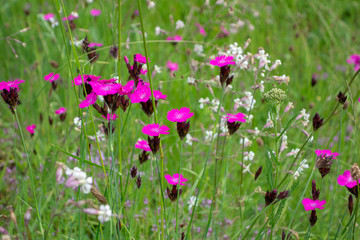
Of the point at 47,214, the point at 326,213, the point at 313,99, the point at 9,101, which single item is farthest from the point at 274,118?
the point at 313,99

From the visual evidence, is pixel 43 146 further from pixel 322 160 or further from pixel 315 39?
pixel 315 39

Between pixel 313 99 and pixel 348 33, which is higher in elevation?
pixel 348 33

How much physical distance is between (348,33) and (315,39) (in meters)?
0.26

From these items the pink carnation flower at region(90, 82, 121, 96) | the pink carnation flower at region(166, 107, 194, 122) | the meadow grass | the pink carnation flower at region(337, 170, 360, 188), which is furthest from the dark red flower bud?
the pink carnation flower at region(90, 82, 121, 96)

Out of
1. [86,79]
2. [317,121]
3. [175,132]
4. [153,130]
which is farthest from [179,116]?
[175,132]

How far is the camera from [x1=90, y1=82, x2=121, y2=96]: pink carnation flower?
809 millimetres

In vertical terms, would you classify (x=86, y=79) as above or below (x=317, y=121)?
above

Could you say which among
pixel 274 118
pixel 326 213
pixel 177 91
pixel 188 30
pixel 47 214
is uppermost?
pixel 274 118

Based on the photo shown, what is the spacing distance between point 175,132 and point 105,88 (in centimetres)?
Result: 111

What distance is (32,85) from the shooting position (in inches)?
87.7


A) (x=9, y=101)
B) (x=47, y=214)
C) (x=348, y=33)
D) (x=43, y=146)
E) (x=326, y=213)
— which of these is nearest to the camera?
(x=9, y=101)

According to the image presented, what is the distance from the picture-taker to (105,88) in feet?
2.71

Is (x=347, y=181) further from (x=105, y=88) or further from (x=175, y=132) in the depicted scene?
(x=175, y=132)

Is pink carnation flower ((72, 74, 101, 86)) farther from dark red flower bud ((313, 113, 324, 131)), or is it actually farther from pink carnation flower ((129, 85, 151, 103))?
dark red flower bud ((313, 113, 324, 131))
